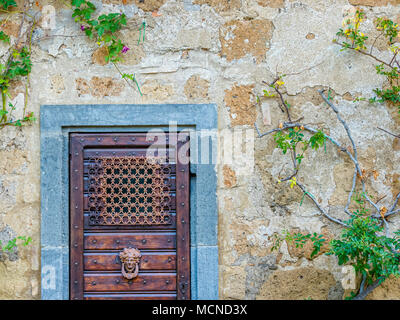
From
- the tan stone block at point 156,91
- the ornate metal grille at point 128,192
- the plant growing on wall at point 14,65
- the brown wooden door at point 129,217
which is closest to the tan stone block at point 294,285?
the brown wooden door at point 129,217

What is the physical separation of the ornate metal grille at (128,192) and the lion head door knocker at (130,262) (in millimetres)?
192

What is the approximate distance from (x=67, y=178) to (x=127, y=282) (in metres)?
0.81

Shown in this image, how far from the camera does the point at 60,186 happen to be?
322cm

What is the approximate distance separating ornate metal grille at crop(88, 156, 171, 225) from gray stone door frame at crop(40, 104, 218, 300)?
0.18m

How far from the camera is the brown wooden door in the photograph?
3250 mm

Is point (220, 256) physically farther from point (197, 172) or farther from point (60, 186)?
point (60, 186)

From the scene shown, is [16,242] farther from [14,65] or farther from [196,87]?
[196,87]

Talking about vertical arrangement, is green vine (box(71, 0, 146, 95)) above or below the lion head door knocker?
above

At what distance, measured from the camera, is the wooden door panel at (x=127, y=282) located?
3248mm

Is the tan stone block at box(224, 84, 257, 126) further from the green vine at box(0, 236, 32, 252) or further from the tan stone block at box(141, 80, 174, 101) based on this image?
the green vine at box(0, 236, 32, 252)

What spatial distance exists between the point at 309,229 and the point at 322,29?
135 centimetres

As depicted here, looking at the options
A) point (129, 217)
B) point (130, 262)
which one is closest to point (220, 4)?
point (129, 217)

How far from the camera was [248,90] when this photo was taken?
3264mm

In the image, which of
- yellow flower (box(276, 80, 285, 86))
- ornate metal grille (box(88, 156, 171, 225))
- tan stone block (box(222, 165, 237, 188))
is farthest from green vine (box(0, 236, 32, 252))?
yellow flower (box(276, 80, 285, 86))
